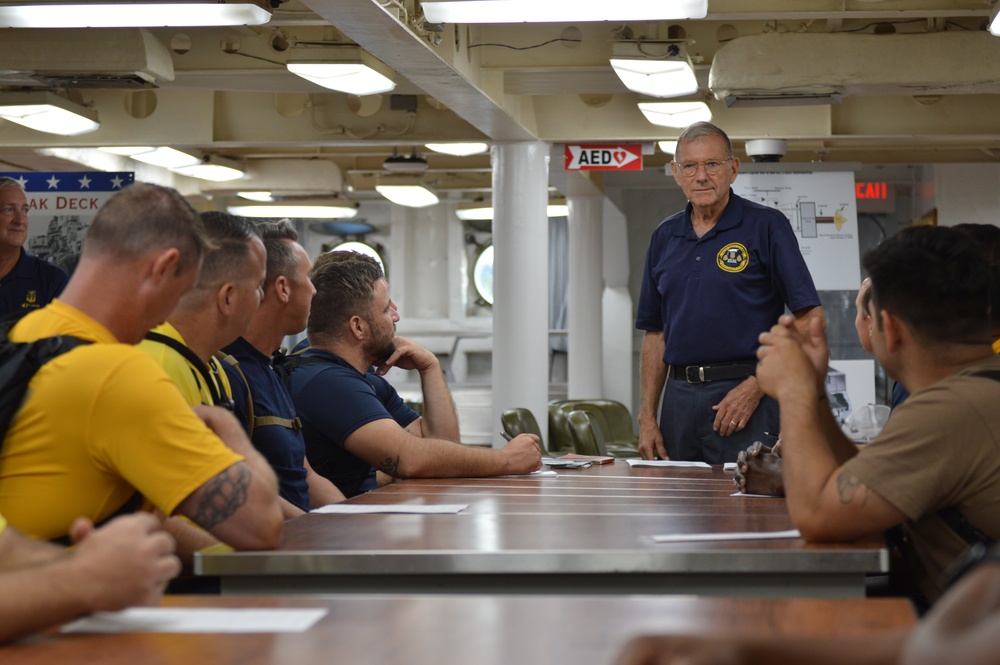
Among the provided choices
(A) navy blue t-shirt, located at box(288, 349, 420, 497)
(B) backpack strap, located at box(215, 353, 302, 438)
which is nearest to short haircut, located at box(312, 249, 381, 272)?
(A) navy blue t-shirt, located at box(288, 349, 420, 497)

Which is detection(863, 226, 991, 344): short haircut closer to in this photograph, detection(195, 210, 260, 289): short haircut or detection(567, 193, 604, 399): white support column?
detection(195, 210, 260, 289): short haircut

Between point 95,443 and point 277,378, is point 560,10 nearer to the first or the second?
point 277,378

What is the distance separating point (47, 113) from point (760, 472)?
655 cm

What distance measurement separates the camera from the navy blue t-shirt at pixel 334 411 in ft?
12.0

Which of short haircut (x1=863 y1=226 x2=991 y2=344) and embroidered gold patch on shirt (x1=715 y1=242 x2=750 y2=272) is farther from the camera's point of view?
embroidered gold patch on shirt (x1=715 y1=242 x2=750 y2=272)

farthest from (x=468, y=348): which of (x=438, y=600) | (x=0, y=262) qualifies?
(x=438, y=600)

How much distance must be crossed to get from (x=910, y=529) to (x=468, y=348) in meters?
13.4

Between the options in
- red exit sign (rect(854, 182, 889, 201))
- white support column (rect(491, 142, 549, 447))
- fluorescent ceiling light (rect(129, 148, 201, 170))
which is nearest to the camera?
white support column (rect(491, 142, 549, 447))

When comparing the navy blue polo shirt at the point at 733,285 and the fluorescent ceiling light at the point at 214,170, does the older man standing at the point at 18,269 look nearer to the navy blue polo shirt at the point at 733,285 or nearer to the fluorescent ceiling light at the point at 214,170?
the navy blue polo shirt at the point at 733,285

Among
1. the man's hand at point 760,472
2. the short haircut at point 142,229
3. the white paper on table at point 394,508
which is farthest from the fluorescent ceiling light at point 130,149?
the short haircut at point 142,229

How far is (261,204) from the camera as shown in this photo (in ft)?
46.9

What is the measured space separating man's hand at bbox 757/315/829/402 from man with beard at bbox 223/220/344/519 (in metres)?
1.25

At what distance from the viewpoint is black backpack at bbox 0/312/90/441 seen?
206 cm

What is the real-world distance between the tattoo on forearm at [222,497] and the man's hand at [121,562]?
1.13 feet
